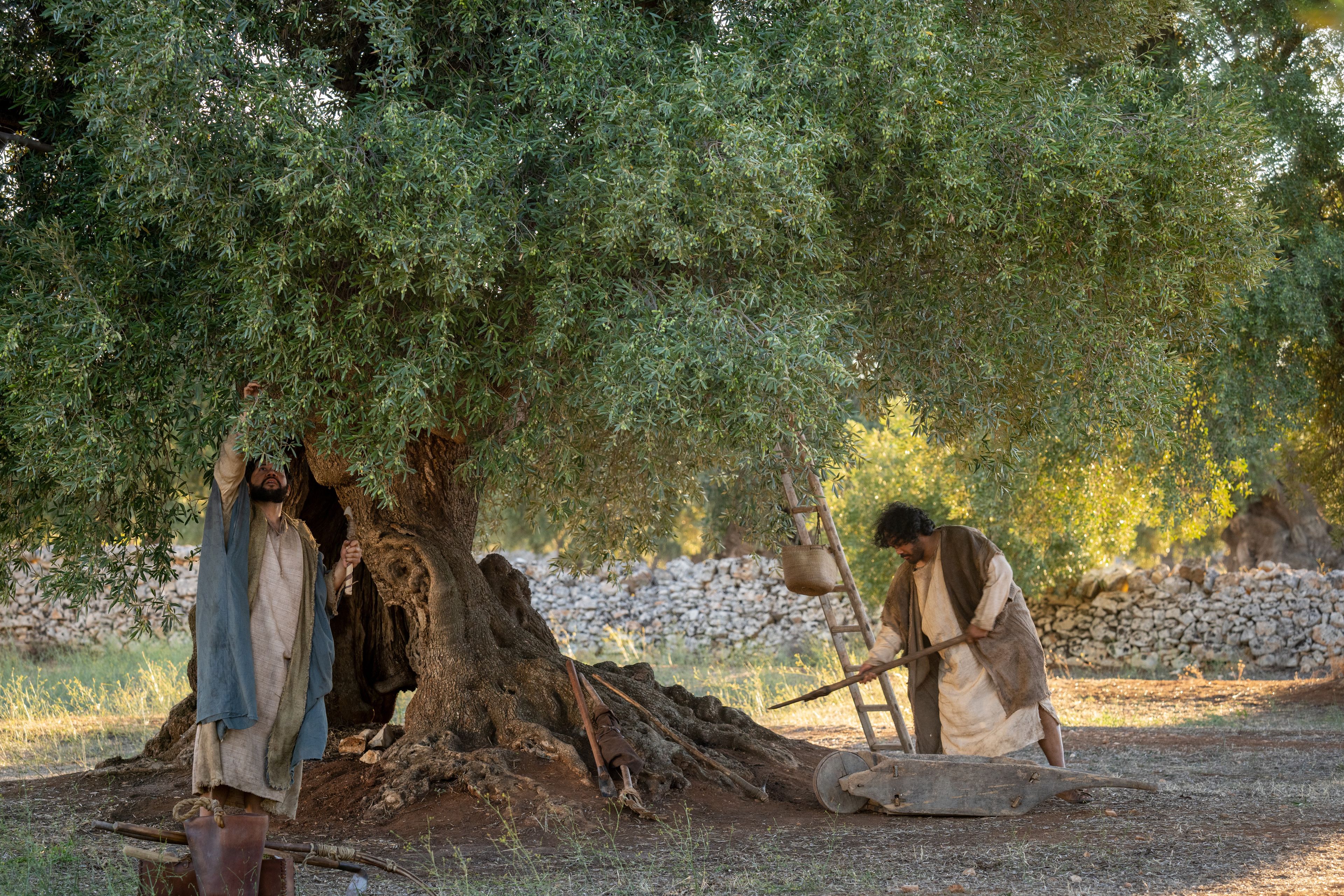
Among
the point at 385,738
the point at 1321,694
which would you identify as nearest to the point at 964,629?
the point at 385,738

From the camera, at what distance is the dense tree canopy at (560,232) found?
178 inches

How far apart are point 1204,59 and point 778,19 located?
6.45 metres

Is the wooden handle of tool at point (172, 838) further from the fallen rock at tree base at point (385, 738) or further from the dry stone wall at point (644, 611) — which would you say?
the dry stone wall at point (644, 611)

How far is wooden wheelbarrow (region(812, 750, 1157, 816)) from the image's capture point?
5754mm

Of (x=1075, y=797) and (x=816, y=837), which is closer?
(x=816, y=837)

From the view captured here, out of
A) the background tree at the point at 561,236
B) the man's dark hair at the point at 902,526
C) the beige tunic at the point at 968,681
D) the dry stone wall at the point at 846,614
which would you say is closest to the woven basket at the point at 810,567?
the man's dark hair at the point at 902,526

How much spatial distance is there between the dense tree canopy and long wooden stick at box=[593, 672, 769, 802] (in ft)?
6.00

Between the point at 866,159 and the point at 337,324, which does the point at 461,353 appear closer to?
the point at 337,324

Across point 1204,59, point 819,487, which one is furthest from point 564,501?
point 1204,59

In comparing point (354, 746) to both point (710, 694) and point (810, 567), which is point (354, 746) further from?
point (710, 694)

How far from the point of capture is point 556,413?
543cm

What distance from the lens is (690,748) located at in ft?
22.7

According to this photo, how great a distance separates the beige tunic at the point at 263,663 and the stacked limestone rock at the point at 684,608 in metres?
13.6

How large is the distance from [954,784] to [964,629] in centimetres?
103
